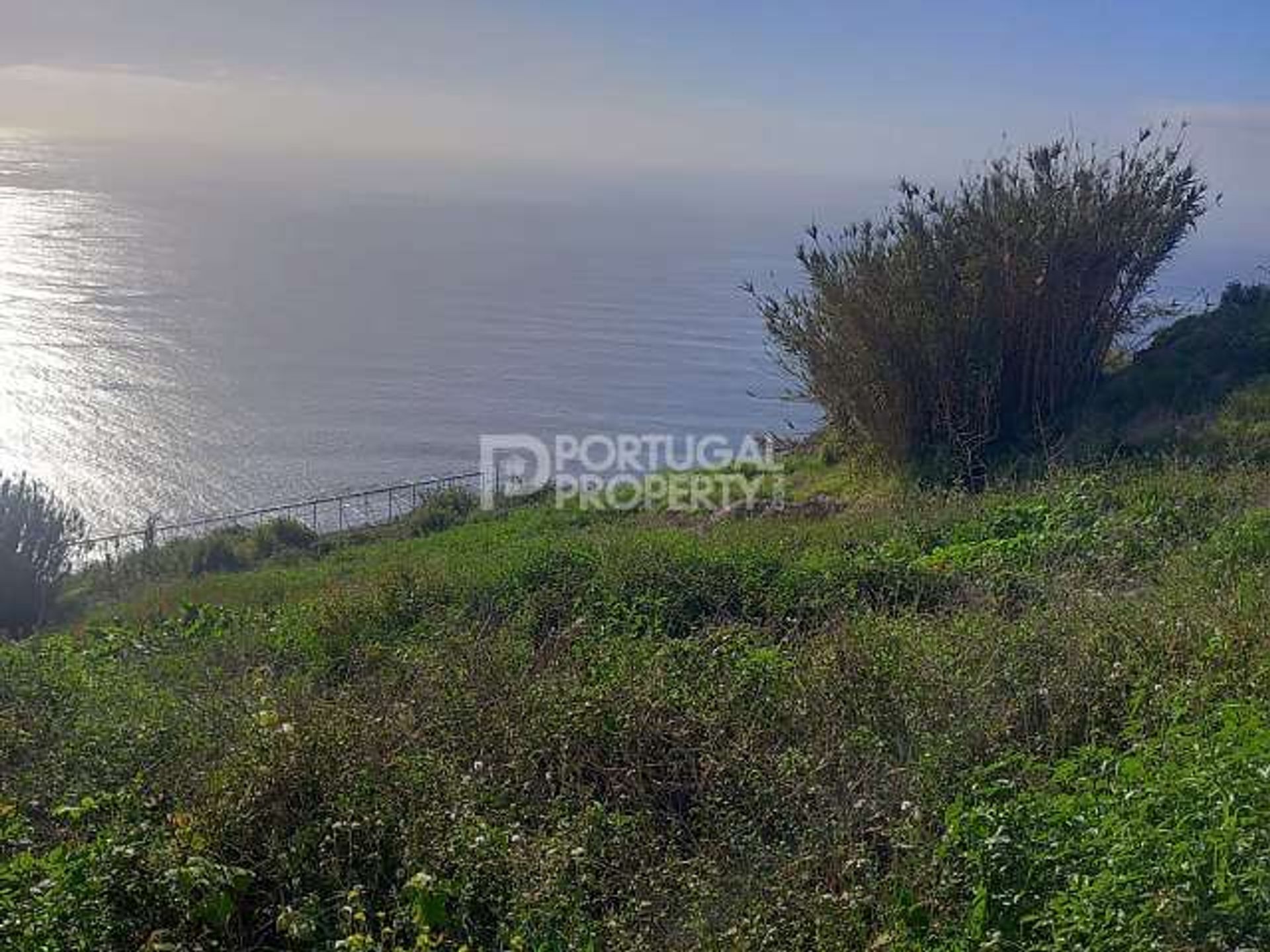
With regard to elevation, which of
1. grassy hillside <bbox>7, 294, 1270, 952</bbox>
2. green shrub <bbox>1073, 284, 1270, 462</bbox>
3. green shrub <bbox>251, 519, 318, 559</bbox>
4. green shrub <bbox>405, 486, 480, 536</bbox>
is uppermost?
green shrub <bbox>1073, 284, 1270, 462</bbox>

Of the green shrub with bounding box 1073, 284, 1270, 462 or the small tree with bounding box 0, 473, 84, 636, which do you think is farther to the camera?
the small tree with bounding box 0, 473, 84, 636

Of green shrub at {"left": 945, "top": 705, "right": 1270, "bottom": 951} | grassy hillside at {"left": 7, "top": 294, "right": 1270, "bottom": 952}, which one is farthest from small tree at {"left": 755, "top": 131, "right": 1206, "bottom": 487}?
green shrub at {"left": 945, "top": 705, "right": 1270, "bottom": 951}

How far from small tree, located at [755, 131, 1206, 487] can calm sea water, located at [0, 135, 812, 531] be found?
7.20 m

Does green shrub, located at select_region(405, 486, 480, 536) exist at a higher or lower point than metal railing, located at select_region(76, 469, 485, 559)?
higher

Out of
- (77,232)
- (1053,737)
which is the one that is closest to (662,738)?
(1053,737)

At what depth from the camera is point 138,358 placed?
44.1 m

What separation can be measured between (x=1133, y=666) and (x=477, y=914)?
3.00 metres

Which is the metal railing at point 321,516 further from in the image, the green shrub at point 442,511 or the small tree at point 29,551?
the small tree at point 29,551

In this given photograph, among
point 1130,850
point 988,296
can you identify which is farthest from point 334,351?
point 1130,850

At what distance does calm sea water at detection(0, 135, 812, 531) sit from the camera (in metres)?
34.5

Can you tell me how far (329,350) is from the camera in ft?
154

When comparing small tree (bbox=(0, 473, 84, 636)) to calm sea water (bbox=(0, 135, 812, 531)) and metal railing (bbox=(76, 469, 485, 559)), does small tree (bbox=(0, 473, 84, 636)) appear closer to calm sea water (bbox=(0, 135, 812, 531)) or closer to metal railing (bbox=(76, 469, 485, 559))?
metal railing (bbox=(76, 469, 485, 559))

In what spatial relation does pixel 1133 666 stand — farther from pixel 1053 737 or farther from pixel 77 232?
pixel 77 232

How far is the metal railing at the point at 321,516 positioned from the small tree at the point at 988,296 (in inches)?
512
